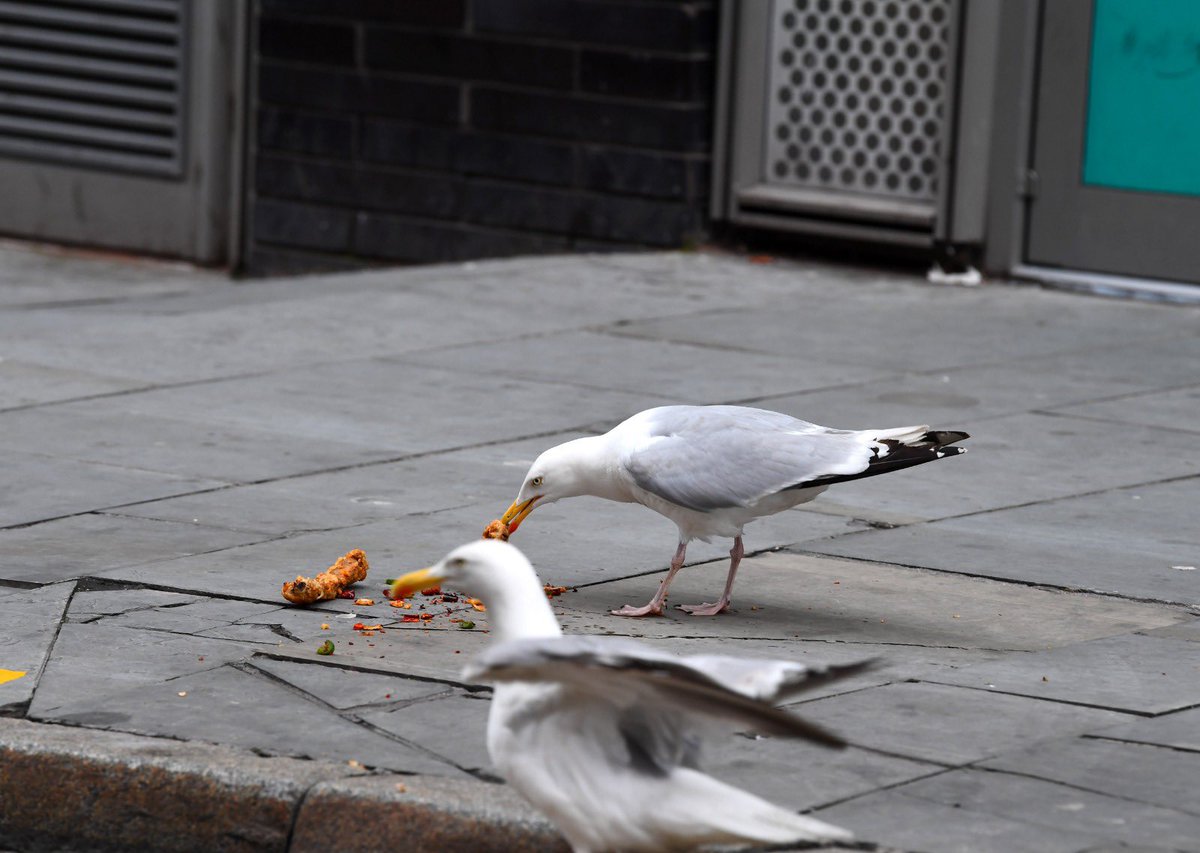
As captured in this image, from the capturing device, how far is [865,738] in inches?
176

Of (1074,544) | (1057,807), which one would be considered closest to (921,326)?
(1074,544)

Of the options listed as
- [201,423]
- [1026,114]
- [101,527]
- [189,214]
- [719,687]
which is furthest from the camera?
[189,214]

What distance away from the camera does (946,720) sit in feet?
15.1

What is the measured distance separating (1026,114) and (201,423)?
5.13 m

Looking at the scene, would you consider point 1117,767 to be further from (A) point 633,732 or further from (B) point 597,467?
(B) point 597,467

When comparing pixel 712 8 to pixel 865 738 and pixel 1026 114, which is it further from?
pixel 865 738

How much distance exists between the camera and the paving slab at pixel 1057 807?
156 inches

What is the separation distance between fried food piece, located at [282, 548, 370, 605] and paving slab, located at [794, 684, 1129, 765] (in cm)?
140

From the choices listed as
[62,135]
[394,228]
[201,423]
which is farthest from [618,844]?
[62,135]

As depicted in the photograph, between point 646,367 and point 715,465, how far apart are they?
343 centimetres

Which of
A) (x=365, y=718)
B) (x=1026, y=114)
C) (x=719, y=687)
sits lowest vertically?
(x=365, y=718)

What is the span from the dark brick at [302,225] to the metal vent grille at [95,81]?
75 centimetres

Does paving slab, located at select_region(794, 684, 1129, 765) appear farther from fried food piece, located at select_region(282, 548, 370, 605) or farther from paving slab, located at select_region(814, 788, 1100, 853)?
fried food piece, located at select_region(282, 548, 370, 605)

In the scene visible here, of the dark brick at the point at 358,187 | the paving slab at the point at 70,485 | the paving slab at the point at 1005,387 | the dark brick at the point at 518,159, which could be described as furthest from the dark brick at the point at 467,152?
the paving slab at the point at 70,485
